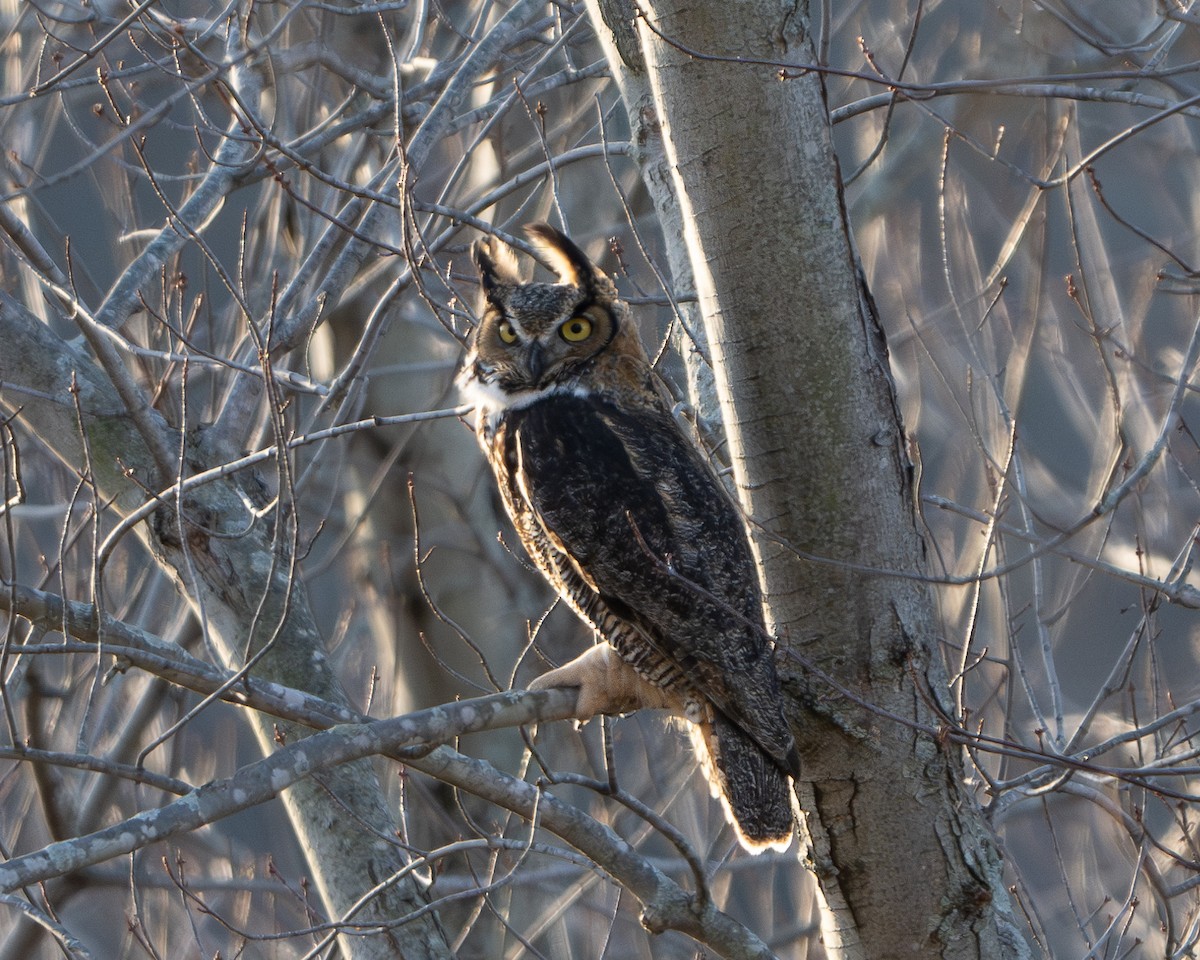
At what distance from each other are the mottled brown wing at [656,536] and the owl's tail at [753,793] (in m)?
0.07

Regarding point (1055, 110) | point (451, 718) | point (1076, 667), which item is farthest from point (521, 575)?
point (1076, 667)

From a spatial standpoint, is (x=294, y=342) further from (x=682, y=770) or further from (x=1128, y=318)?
(x=1128, y=318)

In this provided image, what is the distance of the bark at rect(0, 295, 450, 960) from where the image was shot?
3.31 meters

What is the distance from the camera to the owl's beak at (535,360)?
331 centimetres

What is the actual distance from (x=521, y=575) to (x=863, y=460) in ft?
11.1

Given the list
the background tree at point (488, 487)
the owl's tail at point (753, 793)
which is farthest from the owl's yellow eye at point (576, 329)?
the owl's tail at point (753, 793)

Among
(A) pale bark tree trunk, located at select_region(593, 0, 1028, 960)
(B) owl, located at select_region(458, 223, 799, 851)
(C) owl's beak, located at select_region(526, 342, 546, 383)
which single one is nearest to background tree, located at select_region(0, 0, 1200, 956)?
(A) pale bark tree trunk, located at select_region(593, 0, 1028, 960)

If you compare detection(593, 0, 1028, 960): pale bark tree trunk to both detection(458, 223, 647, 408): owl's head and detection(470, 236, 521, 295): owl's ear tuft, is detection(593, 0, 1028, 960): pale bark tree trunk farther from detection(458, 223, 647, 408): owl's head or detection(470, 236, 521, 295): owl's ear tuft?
detection(470, 236, 521, 295): owl's ear tuft

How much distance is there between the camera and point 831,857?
8.61 feet

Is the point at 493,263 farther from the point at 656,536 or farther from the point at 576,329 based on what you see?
the point at 656,536

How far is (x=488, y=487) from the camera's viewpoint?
19.1 ft

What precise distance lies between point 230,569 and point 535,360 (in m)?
0.93

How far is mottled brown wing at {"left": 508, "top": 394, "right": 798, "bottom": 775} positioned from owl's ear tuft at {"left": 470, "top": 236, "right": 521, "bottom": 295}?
481 millimetres

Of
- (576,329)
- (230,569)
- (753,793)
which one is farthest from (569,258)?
(753,793)
